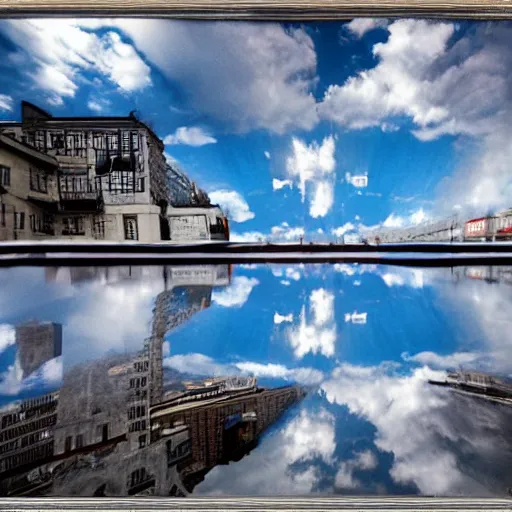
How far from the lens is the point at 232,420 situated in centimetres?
145

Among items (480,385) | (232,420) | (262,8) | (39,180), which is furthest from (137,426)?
(262,8)

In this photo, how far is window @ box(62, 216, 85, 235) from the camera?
4.77 ft

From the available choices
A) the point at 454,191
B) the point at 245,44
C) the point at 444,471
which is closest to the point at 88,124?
the point at 245,44

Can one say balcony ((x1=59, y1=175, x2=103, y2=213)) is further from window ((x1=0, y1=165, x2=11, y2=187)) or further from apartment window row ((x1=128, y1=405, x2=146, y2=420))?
apartment window row ((x1=128, y1=405, x2=146, y2=420))

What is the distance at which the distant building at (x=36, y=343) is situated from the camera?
143 cm

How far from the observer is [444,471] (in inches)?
53.7

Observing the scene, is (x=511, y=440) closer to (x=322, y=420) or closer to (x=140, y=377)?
(x=322, y=420)

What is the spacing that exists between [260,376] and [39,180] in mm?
1275

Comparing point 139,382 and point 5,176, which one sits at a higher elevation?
point 5,176

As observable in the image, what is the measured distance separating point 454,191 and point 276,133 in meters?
0.81

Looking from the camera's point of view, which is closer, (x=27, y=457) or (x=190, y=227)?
(x=27, y=457)

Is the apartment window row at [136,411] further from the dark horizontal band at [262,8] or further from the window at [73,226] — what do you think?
the dark horizontal band at [262,8]

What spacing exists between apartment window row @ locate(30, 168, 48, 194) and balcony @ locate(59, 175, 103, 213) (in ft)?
0.20

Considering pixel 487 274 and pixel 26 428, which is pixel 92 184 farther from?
pixel 487 274
